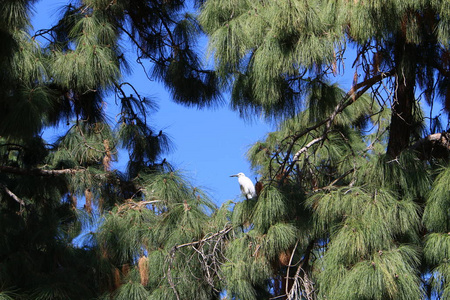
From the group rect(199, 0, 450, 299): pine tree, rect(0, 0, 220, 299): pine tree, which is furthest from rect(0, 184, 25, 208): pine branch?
rect(199, 0, 450, 299): pine tree

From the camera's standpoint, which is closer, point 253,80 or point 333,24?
point 333,24

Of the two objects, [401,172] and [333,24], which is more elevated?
[333,24]

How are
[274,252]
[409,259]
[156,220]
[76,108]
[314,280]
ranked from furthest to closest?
[76,108] < [156,220] < [314,280] < [274,252] < [409,259]

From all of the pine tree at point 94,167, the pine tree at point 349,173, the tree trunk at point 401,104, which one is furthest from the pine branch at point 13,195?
the tree trunk at point 401,104

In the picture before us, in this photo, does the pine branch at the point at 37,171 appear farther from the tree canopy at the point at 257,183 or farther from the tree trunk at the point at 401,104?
the tree trunk at the point at 401,104

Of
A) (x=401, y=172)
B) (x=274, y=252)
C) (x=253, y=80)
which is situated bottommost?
(x=274, y=252)

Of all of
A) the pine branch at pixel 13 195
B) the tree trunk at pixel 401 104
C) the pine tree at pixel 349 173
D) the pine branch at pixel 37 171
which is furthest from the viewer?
the pine branch at pixel 37 171

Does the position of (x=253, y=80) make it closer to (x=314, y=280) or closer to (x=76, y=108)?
(x=314, y=280)

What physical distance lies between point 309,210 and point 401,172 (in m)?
0.37

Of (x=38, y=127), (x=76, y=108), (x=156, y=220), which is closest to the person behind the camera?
(x=38, y=127)

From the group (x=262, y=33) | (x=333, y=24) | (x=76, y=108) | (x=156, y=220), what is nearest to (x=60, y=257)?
(x=156, y=220)

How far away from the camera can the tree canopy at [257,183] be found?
2.55 meters

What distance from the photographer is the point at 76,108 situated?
13.4 ft

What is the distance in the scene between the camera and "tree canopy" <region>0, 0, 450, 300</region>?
100 inches
